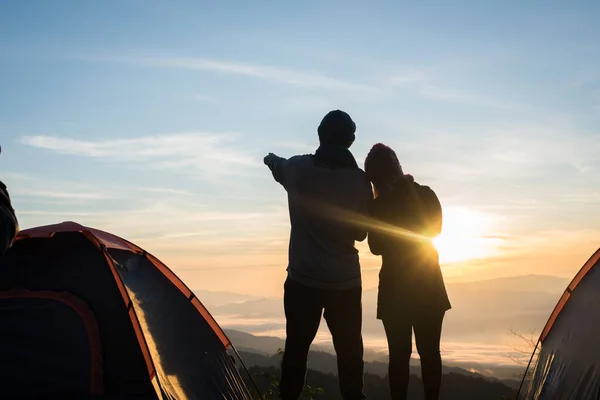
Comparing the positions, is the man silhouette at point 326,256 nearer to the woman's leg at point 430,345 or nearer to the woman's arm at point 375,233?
the woman's arm at point 375,233

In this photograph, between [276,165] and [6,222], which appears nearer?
[6,222]

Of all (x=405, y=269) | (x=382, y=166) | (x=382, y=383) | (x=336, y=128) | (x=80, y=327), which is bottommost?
(x=382, y=383)

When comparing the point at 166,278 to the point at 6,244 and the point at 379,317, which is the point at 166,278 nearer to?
the point at 379,317

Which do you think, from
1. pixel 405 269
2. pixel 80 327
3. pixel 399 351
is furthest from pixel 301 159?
pixel 80 327

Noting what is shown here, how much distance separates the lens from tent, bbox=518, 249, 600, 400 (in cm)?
723

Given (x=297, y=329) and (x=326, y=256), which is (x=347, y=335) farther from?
(x=326, y=256)

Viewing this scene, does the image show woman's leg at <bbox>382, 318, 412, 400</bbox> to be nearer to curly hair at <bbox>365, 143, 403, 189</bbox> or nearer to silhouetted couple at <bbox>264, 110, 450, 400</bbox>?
silhouetted couple at <bbox>264, 110, 450, 400</bbox>

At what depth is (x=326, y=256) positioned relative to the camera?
6906 mm

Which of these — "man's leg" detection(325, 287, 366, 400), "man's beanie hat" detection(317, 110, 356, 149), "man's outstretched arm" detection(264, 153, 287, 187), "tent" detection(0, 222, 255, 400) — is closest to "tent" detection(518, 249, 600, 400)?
"man's leg" detection(325, 287, 366, 400)

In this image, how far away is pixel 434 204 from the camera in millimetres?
7336

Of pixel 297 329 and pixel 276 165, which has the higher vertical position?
pixel 276 165

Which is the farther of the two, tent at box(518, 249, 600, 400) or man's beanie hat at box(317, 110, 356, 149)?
tent at box(518, 249, 600, 400)

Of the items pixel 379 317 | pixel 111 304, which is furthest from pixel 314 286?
pixel 111 304

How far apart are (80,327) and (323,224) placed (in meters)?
2.62
